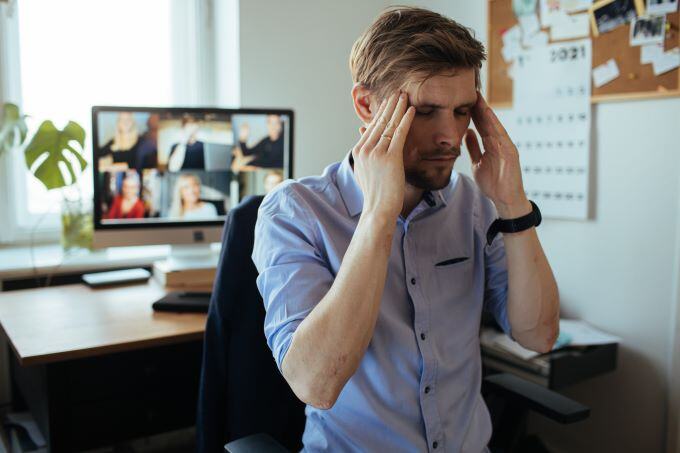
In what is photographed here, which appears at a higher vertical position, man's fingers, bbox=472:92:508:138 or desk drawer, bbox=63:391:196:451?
man's fingers, bbox=472:92:508:138

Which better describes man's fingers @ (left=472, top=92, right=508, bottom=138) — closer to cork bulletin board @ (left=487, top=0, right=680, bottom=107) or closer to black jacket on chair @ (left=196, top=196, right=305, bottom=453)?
black jacket on chair @ (left=196, top=196, right=305, bottom=453)

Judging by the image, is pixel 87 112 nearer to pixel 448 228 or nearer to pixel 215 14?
pixel 215 14

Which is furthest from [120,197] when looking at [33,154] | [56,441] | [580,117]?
[580,117]

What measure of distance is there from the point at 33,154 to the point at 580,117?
64.5 inches

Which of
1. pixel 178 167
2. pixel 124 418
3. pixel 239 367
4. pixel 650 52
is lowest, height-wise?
pixel 124 418

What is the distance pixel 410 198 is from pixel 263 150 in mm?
899

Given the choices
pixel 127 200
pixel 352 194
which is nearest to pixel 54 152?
pixel 127 200

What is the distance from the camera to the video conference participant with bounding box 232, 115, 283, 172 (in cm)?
195

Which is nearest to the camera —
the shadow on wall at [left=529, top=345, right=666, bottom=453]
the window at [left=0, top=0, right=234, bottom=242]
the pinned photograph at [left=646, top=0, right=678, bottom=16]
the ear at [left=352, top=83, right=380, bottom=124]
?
the ear at [left=352, top=83, right=380, bottom=124]

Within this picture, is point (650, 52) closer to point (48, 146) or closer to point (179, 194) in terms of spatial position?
point (179, 194)

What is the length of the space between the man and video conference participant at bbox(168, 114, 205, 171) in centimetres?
80

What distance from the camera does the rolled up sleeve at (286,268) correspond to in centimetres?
98

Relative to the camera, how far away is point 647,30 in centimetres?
170

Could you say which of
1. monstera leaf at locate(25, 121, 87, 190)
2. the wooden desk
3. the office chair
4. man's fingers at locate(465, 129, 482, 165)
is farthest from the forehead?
monstera leaf at locate(25, 121, 87, 190)
